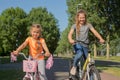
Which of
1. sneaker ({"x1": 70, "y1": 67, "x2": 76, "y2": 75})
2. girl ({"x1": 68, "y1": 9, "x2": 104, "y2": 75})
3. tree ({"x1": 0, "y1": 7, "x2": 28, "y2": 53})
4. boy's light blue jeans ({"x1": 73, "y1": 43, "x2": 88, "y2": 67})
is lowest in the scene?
sneaker ({"x1": 70, "y1": 67, "x2": 76, "y2": 75})

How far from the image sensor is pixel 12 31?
309 ft

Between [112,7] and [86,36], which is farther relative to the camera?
[112,7]

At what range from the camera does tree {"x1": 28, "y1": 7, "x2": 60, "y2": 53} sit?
328 feet

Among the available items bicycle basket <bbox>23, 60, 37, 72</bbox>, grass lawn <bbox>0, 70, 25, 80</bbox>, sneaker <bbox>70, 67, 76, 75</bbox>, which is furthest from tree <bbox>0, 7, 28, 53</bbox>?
bicycle basket <bbox>23, 60, 37, 72</bbox>

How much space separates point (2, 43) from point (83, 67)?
279 ft

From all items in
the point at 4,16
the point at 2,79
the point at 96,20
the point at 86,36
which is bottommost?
the point at 2,79

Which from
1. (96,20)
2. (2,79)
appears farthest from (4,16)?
(2,79)

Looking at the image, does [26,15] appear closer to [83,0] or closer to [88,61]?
[83,0]

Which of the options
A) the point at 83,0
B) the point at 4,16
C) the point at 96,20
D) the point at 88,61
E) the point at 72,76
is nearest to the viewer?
the point at 88,61

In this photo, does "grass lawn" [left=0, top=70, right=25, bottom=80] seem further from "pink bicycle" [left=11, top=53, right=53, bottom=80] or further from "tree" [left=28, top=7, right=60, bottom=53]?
"tree" [left=28, top=7, right=60, bottom=53]

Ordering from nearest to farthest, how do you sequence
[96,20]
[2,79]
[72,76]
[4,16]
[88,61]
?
[88,61] → [72,76] → [2,79] → [96,20] → [4,16]

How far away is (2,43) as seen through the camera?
3674 inches

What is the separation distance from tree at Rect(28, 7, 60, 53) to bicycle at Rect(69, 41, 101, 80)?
288 ft

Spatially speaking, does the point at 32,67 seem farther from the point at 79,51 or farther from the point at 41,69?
the point at 79,51
